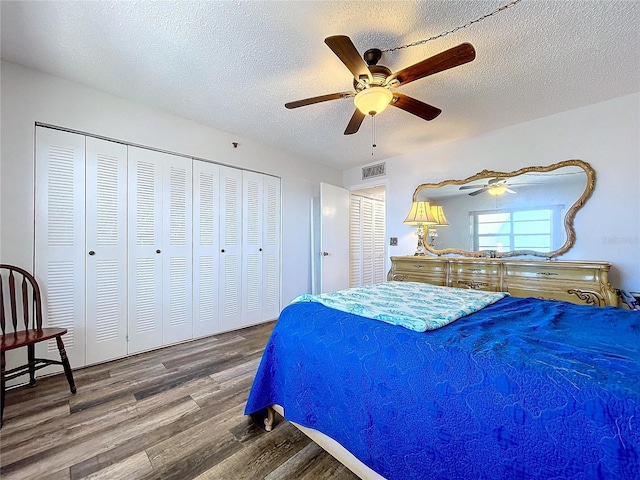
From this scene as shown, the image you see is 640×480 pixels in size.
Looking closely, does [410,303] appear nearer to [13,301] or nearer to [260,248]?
[260,248]

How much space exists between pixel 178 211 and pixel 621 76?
4.19 metres

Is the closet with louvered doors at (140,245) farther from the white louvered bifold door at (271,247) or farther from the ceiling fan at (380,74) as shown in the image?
the ceiling fan at (380,74)

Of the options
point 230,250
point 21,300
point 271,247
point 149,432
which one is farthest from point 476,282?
point 21,300

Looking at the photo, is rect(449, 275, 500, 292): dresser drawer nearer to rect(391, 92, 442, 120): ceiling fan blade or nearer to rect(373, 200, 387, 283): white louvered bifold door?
rect(391, 92, 442, 120): ceiling fan blade

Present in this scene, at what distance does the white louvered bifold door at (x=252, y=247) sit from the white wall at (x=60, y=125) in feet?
0.90

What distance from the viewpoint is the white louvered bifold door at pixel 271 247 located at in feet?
12.2

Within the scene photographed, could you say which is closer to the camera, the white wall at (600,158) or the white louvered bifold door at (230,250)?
the white wall at (600,158)

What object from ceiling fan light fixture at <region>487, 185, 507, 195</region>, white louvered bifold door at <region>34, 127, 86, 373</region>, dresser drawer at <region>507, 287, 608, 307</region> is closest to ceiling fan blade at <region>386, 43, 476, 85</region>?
ceiling fan light fixture at <region>487, 185, 507, 195</region>

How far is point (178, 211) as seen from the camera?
2951 millimetres

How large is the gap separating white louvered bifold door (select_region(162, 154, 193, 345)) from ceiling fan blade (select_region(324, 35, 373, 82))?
7.37 feet

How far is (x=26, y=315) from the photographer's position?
2059 millimetres

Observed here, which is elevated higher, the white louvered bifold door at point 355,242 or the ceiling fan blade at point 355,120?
the ceiling fan blade at point 355,120

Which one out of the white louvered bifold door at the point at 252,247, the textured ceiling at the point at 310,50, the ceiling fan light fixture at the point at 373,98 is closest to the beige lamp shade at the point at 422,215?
the textured ceiling at the point at 310,50

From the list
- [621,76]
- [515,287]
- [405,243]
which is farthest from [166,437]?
[621,76]
